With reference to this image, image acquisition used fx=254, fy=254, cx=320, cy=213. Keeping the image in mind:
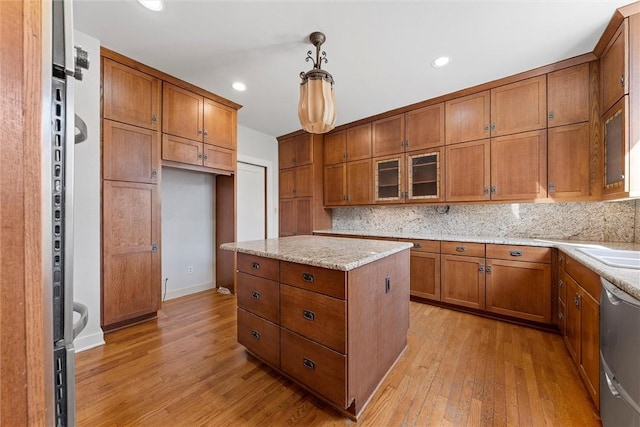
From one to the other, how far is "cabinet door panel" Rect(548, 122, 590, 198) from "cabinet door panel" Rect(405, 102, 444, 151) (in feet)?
3.50

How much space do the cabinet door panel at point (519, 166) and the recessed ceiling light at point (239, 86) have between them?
2858 millimetres

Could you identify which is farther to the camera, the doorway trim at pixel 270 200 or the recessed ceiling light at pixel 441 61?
the doorway trim at pixel 270 200

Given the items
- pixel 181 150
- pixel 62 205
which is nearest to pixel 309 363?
pixel 62 205

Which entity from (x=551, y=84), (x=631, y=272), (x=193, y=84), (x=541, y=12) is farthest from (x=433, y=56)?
(x=193, y=84)

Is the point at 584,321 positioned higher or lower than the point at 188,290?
higher

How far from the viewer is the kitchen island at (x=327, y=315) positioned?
1375mm

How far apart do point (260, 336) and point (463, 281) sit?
7.30 ft

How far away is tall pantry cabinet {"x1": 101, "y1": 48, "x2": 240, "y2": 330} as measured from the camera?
230 cm

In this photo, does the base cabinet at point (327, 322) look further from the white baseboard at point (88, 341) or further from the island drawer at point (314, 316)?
the white baseboard at point (88, 341)

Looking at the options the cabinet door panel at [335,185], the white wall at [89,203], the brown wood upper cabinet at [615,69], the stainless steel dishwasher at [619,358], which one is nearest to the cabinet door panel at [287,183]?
the cabinet door panel at [335,185]

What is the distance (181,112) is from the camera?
2.82m

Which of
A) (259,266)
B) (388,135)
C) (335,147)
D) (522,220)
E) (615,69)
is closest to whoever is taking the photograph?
(259,266)

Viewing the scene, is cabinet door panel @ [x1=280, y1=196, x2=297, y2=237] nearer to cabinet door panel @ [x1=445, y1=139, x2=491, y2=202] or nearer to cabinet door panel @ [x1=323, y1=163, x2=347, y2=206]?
cabinet door panel @ [x1=323, y1=163, x2=347, y2=206]

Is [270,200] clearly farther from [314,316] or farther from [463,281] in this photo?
[314,316]
